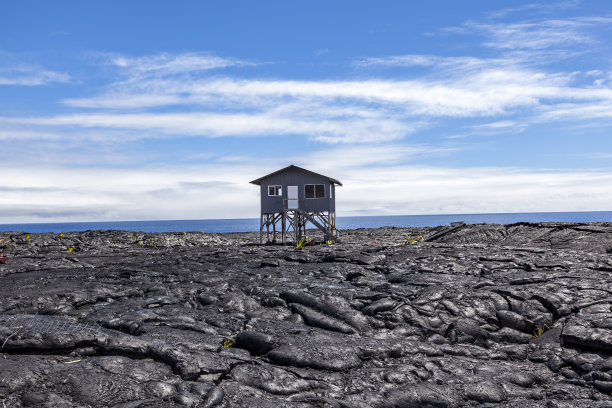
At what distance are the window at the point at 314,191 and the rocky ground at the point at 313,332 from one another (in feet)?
61.7

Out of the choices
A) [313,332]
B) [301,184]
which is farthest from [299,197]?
[313,332]

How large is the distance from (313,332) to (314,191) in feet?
93.1

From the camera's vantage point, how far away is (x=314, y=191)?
39.4 m

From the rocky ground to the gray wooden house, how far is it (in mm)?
18599

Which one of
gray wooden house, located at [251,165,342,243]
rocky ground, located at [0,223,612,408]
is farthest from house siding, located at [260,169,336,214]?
rocky ground, located at [0,223,612,408]

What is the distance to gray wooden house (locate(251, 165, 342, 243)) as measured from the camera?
3919 cm

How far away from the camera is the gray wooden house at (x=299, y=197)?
39.2 meters

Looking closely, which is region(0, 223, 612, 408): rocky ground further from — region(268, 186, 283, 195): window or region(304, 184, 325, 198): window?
region(268, 186, 283, 195): window

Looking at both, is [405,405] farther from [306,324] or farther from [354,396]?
[306,324]

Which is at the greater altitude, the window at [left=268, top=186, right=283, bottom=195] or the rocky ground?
the window at [left=268, top=186, right=283, bottom=195]

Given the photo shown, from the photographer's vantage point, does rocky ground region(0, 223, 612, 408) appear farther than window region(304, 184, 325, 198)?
No

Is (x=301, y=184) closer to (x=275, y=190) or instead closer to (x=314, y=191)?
(x=314, y=191)

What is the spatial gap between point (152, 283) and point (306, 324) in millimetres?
6296

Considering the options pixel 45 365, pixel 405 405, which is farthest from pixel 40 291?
pixel 405 405
